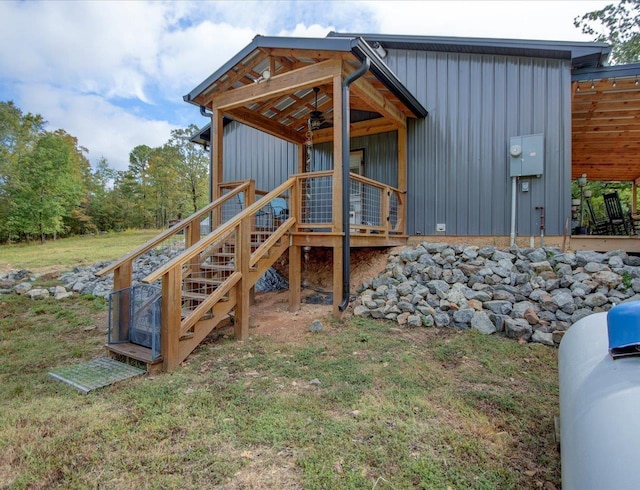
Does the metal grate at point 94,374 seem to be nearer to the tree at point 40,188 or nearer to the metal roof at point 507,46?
the metal roof at point 507,46

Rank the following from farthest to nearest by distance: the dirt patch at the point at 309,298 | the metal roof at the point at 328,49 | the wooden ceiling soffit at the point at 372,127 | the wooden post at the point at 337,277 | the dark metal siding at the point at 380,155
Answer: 1. the dark metal siding at the point at 380,155
2. the wooden ceiling soffit at the point at 372,127
3. the wooden post at the point at 337,277
4. the dirt patch at the point at 309,298
5. the metal roof at the point at 328,49

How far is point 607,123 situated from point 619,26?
33.9ft

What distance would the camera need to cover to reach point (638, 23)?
42.4 ft

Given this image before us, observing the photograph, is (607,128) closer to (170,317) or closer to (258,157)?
(258,157)

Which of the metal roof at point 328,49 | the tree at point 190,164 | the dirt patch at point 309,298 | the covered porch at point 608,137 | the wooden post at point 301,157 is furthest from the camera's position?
the tree at point 190,164

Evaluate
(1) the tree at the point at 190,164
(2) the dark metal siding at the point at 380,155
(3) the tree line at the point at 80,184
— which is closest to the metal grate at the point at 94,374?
(2) the dark metal siding at the point at 380,155

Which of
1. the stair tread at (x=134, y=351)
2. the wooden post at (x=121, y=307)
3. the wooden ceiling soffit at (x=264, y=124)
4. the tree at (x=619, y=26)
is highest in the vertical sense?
the tree at (x=619, y=26)

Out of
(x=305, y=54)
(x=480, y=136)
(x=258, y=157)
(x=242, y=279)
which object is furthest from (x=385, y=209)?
(x=258, y=157)

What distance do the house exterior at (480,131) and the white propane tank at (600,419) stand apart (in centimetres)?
461

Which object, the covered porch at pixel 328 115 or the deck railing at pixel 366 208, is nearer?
the covered porch at pixel 328 115

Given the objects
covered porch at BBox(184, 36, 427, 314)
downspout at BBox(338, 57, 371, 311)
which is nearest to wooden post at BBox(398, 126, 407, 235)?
covered porch at BBox(184, 36, 427, 314)

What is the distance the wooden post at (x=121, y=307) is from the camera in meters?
3.84

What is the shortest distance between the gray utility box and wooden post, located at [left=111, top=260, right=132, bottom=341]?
6079mm

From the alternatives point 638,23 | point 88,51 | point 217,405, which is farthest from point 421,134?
point 638,23
